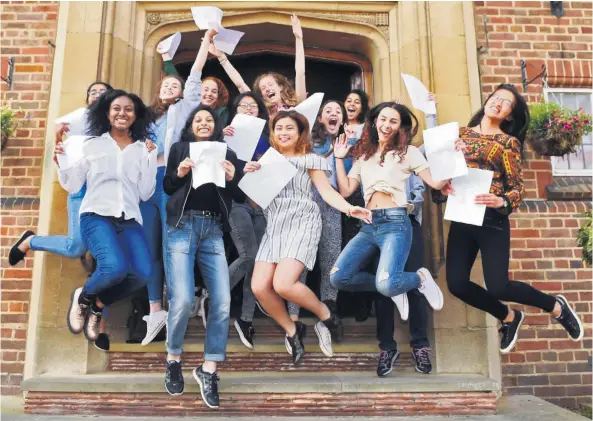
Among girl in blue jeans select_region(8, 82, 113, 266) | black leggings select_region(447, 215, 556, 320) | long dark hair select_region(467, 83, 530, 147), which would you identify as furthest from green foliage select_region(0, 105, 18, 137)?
long dark hair select_region(467, 83, 530, 147)

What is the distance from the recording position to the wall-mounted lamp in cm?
519

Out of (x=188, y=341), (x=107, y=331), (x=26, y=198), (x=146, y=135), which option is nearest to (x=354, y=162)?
(x=146, y=135)

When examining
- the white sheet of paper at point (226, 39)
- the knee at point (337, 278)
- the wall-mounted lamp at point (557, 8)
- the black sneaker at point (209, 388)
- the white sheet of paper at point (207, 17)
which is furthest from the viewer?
the wall-mounted lamp at point (557, 8)

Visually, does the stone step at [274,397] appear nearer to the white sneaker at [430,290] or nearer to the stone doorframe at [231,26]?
the stone doorframe at [231,26]

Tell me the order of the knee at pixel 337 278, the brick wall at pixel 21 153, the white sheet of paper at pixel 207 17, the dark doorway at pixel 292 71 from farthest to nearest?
the dark doorway at pixel 292 71
the brick wall at pixel 21 153
the white sheet of paper at pixel 207 17
the knee at pixel 337 278

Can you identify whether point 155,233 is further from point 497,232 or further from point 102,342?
point 497,232

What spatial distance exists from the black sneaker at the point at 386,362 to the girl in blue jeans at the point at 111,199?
1854 mm

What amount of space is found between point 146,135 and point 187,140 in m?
0.43

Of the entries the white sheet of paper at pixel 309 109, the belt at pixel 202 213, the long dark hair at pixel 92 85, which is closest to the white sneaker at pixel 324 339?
the belt at pixel 202 213

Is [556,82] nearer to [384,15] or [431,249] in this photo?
[384,15]

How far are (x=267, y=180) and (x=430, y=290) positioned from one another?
60.6 inches

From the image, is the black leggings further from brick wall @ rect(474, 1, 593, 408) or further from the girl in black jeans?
brick wall @ rect(474, 1, 593, 408)

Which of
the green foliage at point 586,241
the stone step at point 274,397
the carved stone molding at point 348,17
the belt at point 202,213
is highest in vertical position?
the carved stone molding at point 348,17

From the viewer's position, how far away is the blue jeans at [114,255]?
329cm
